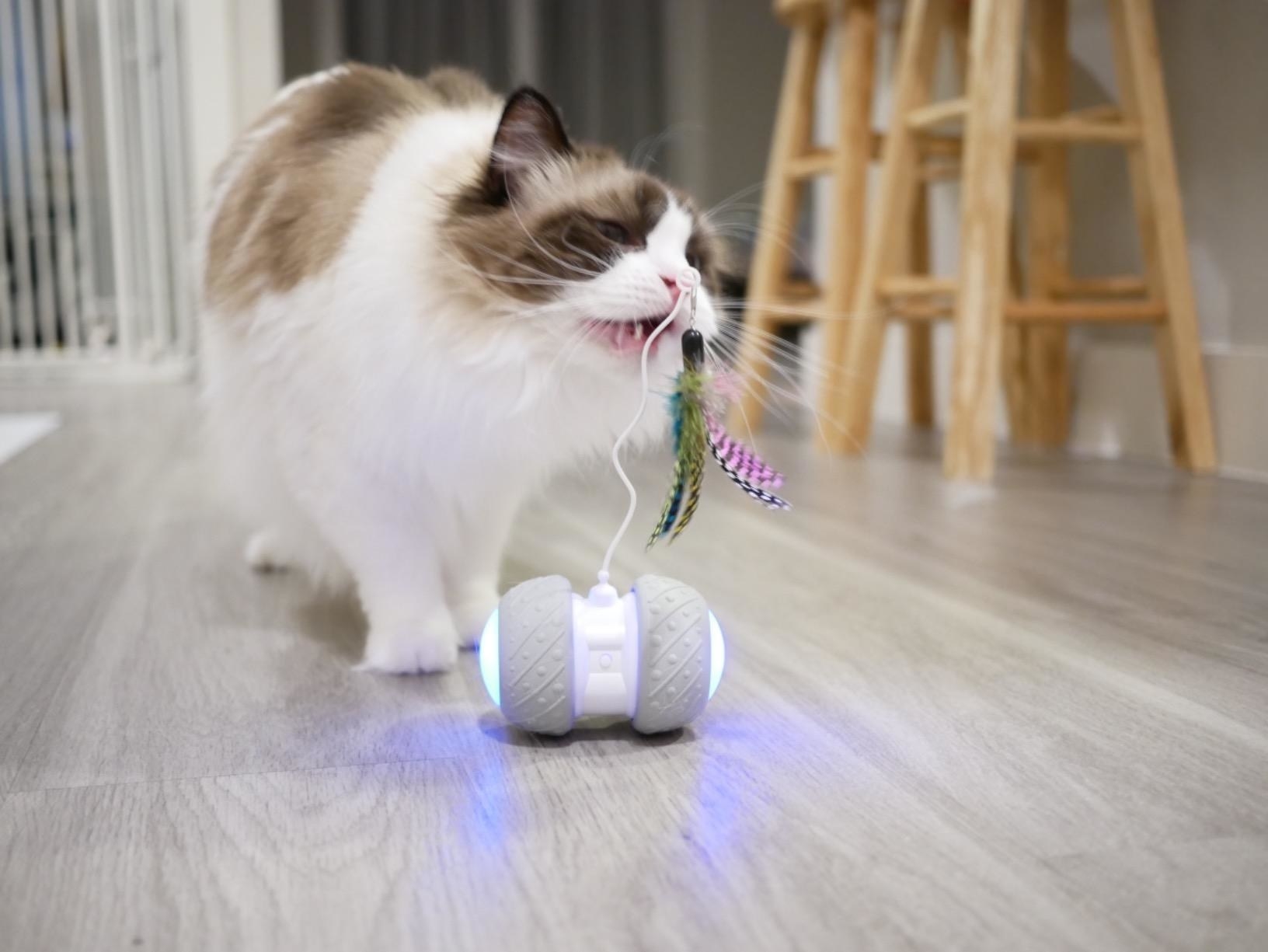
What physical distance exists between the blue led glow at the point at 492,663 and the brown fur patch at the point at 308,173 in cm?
39

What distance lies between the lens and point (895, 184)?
2.38m

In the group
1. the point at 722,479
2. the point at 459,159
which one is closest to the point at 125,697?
the point at 459,159

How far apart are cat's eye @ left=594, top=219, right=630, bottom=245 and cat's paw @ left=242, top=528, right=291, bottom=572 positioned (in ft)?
2.44

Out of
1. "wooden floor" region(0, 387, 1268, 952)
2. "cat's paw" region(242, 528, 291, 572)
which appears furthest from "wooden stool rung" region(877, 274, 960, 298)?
"cat's paw" region(242, 528, 291, 572)

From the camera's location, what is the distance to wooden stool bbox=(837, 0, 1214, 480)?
2.07 meters

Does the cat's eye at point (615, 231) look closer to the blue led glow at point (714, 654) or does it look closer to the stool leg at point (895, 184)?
the blue led glow at point (714, 654)

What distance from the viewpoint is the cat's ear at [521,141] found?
997mm

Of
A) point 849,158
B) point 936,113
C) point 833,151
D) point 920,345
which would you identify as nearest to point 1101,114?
point 936,113

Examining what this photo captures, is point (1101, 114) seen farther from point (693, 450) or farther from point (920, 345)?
→ point (693, 450)

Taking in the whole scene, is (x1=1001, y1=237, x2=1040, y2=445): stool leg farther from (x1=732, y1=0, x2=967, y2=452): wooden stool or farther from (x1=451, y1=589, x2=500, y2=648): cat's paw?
(x1=451, y1=589, x2=500, y2=648): cat's paw

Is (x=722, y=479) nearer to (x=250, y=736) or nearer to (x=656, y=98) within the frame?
(x=250, y=736)

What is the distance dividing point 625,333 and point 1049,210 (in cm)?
183

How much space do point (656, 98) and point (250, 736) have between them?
205 inches

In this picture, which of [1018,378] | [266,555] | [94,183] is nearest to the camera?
[266,555]
